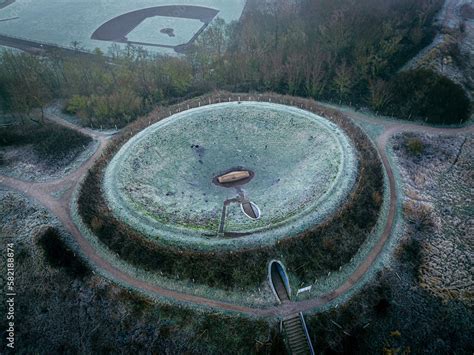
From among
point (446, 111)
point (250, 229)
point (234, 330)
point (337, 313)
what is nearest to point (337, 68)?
point (446, 111)

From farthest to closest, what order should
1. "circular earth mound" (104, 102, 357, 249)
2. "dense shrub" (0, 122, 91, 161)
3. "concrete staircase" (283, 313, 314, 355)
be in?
"dense shrub" (0, 122, 91, 161) < "circular earth mound" (104, 102, 357, 249) < "concrete staircase" (283, 313, 314, 355)

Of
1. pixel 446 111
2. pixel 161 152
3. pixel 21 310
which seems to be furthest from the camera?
pixel 446 111

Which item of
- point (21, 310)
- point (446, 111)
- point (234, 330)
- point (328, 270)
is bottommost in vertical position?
point (21, 310)

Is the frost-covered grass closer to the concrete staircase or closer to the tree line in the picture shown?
the tree line

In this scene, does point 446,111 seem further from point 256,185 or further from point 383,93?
point 256,185

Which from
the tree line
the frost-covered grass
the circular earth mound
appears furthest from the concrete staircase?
the frost-covered grass

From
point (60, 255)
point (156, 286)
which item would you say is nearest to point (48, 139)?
point (60, 255)
